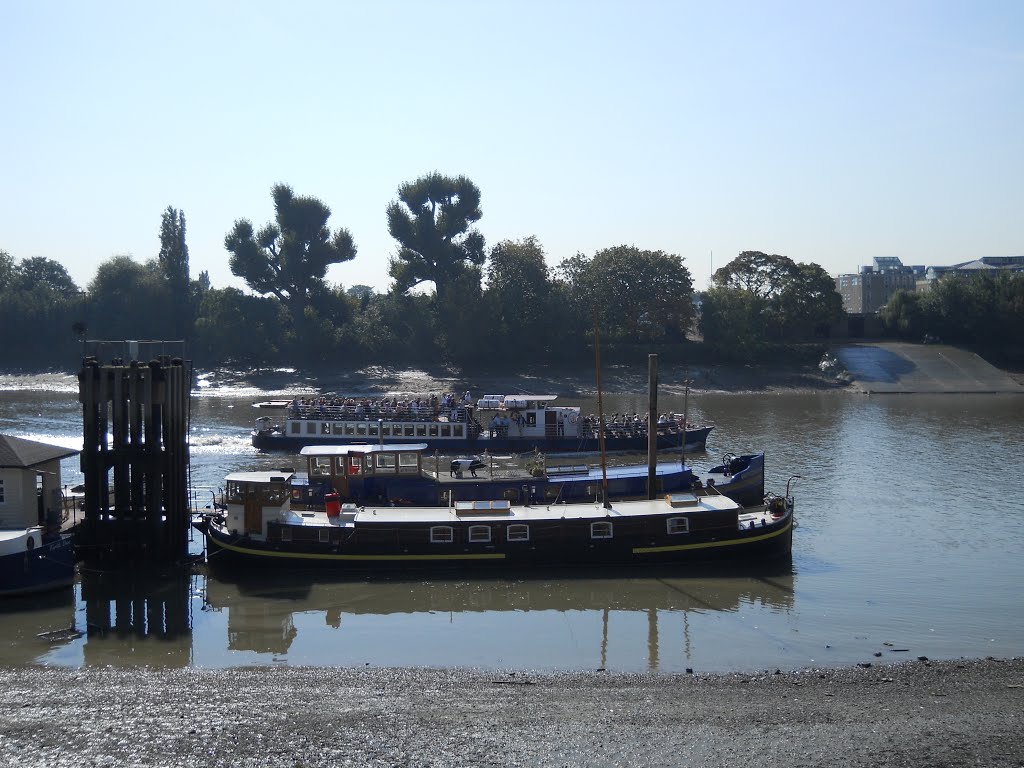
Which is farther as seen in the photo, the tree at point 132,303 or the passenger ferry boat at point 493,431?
→ the tree at point 132,303

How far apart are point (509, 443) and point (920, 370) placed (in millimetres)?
53900

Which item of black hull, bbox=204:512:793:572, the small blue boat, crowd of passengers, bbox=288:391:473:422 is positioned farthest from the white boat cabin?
crowd of passengers, bbox=288:391:473:422

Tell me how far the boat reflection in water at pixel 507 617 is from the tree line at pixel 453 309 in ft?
218

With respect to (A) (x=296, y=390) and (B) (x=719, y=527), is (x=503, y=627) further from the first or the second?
(A) (x=296, y=390)

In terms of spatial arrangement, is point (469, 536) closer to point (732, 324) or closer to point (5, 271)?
point (732, 324)

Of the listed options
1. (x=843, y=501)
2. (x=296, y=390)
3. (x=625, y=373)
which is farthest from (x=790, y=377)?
(x=843, y=501)

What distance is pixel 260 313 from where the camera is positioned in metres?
99.2

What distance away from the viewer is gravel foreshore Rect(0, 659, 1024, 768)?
17.2 meters

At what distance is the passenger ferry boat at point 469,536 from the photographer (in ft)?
96.6

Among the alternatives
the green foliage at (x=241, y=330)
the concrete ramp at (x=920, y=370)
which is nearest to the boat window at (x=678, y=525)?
the concrete ramp at (x=920, y=370)

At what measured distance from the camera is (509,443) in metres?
55.0

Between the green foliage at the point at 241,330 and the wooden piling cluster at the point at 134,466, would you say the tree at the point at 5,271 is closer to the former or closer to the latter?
the green foliage at the point at 241,330

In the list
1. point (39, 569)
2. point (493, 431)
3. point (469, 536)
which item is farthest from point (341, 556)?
point (493, 431)

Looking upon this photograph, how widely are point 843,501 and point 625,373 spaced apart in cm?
5209
